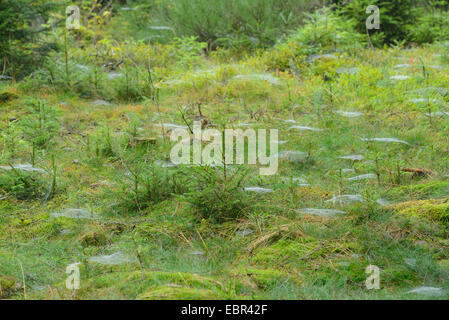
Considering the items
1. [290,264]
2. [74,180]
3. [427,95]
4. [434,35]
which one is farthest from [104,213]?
[434,35]

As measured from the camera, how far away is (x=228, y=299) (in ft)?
7.68

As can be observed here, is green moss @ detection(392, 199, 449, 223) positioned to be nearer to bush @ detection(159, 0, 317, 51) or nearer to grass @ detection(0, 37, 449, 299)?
grass @ detection(0, 37, 449, 299)

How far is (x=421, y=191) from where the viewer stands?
3773mm

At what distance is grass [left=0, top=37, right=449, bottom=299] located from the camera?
2684mm

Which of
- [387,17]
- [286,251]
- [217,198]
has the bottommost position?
[286,251]

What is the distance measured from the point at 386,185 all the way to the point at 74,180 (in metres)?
2.73

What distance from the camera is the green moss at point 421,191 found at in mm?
3699

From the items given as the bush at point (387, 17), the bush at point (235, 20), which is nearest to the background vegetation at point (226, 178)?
the bush at point (235, 20)

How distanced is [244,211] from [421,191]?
4.54ft

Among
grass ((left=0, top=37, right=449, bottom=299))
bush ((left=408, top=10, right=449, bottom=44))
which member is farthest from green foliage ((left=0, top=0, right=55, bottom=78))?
bush ((left=408, top=10, right=449, bottom=44))

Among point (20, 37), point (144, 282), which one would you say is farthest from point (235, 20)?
point (144, 282)

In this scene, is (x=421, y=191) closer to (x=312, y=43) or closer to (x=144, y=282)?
(x=144, y=282)

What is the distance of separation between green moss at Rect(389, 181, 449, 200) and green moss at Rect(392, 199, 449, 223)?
0.23 m

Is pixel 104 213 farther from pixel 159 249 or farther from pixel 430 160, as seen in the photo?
pixel 430 160
